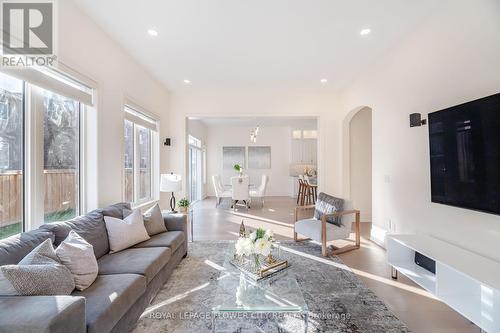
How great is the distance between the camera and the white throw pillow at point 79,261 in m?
1.70

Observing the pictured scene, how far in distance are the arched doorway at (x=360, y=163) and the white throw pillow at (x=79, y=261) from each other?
4.84m

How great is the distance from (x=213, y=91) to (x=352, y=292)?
183 inches

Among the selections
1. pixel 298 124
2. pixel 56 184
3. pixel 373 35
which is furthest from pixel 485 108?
pixel 298 124

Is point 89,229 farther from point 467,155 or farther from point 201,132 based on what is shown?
point 201,132

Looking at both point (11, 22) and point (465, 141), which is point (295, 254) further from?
point (11, 22)

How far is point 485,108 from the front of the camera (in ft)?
6.28

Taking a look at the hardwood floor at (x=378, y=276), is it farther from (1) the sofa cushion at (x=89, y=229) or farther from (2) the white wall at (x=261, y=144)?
(2) the white wall at (x=261, y=144)

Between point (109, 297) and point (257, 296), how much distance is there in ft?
3.41

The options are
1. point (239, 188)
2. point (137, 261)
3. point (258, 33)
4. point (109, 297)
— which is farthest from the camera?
point (239, 188)

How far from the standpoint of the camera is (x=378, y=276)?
2.80 m

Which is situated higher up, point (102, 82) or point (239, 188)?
point (102, 82)

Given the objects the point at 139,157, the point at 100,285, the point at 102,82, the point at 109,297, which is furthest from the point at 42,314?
the point at 139,157

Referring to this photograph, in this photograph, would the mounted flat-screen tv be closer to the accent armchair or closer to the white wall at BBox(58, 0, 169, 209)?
the accent armchair

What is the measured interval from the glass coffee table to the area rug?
5.4 inches
